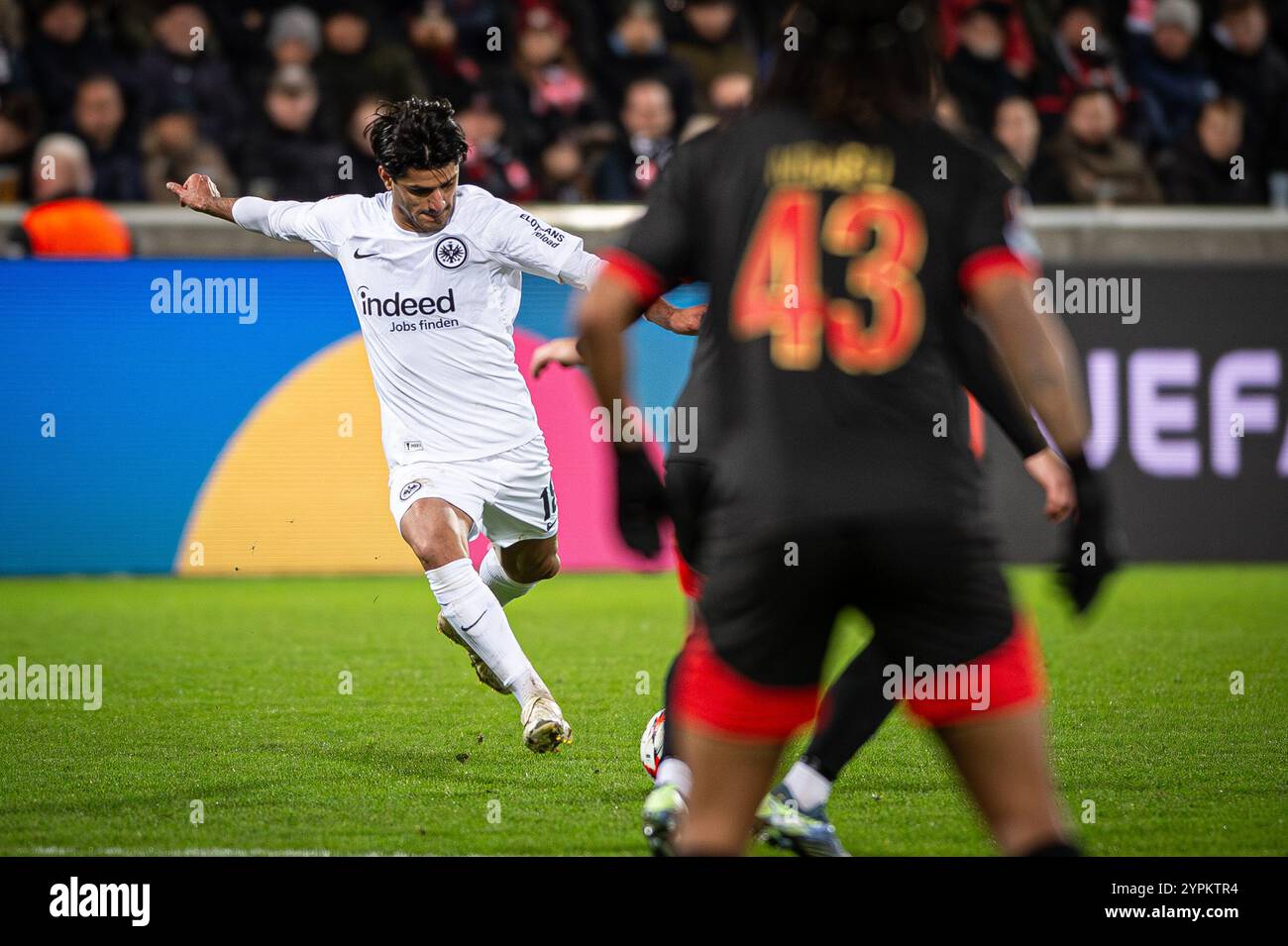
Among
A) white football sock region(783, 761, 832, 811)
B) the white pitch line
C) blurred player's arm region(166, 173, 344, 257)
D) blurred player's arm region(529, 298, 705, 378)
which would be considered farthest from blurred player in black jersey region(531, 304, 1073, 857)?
blurred player's arm region(166, 173, 344, 257)

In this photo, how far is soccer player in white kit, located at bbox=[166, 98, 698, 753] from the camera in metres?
5.79

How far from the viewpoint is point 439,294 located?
6.03 meters

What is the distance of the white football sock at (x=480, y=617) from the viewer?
5730mm

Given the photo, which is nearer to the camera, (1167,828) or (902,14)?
(902,14)

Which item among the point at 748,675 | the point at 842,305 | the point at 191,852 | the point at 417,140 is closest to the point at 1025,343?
the point at 842,305

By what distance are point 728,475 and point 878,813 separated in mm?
2511

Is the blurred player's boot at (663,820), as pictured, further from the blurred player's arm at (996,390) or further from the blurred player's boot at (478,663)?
the blurred player's boot at (478,663)

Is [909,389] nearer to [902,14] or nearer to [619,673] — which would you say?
[902,14]

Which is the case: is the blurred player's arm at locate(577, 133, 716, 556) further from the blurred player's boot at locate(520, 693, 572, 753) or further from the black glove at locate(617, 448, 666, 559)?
the blurred player's boot at locate(520, 693, 572, 753)

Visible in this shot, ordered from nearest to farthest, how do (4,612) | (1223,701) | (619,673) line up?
(1223,701), (619,673), (4,612)

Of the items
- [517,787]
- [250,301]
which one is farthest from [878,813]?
[250,301]

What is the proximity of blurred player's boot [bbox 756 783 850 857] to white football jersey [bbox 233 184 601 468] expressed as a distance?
2.10 meters

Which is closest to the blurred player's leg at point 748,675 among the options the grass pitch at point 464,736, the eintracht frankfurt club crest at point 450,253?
the grass pitch at point 464,736

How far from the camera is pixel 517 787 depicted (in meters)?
5.42
